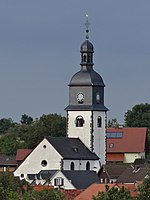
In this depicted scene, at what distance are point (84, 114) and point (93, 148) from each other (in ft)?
7.94

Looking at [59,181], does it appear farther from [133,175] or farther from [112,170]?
[112,170]

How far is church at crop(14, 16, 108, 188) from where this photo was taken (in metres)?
108

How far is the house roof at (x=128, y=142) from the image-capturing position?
128m

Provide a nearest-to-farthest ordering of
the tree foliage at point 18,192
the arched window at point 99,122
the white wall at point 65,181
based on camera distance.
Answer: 1. the tree foliage at point 18,192
2. the white wall at point 65,181
3. the arched window at point 99,122

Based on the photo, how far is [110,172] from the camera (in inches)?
4289

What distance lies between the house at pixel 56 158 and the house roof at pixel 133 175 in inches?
140

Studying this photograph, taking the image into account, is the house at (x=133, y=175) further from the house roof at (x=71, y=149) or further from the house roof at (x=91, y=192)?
the house roof at (x=91, y=192)

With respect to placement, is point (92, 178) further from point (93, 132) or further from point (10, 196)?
point (10, 196)

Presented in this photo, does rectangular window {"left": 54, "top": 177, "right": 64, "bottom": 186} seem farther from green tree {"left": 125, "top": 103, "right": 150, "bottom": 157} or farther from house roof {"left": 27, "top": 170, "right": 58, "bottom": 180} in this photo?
green tree {"left": 125, "top": 103, "right": 150, "bottom": 157}

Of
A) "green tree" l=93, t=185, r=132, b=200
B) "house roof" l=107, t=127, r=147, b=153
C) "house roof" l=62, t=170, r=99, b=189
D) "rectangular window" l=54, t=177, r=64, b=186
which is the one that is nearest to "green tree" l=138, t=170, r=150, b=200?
Answer: "green tree" l=93, t=185, r=132, b=200

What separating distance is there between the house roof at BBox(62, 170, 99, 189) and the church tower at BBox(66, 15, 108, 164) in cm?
613

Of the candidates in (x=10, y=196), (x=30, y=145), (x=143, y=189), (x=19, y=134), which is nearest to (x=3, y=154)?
(x=30, y=145)

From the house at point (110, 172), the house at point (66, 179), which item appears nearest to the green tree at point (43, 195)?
the house at point (66, 179)

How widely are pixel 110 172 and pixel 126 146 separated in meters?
19.3
